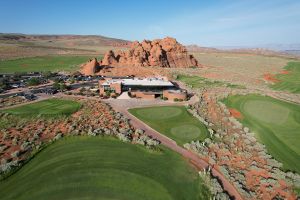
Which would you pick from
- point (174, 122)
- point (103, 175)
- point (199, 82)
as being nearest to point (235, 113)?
point (174, 122)

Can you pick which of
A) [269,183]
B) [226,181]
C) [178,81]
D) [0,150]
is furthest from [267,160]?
[178,81]

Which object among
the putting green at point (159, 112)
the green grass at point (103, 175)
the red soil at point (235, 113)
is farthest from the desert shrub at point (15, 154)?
the red soil at point (235, 113)

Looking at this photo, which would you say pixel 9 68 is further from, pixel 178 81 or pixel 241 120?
pixel 241 120

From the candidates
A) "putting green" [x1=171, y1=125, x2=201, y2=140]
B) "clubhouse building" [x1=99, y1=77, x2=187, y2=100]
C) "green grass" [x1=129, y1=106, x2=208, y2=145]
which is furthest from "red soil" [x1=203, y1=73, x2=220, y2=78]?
"putting green" [x1=171, y1=125, x2=201, y2=140]

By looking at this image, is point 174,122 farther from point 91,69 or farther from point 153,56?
point 153,56

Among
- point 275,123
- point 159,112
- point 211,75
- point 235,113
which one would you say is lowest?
point 159,112

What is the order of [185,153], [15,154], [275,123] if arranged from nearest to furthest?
1. [15,154]
2. [185,153]
3. [275,123]

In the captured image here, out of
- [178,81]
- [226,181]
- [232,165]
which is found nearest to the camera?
[226,181]

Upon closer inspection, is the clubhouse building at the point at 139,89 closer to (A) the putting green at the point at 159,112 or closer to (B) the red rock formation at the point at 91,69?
(A) the putting green at the point at 159,112
